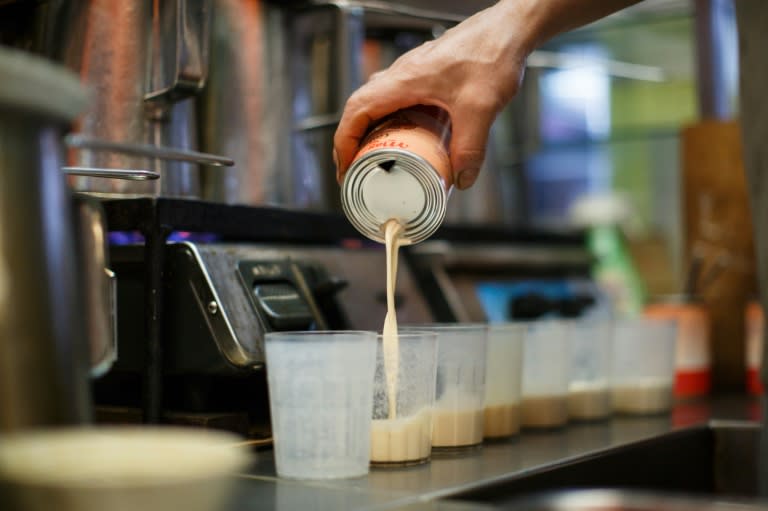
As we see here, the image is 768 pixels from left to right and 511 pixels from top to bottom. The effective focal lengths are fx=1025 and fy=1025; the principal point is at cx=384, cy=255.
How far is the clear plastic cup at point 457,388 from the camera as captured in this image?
1294mm

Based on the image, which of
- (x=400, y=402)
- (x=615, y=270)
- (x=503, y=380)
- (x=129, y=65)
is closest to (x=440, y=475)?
(x=400, y=402)

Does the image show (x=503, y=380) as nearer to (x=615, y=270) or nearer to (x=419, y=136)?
(x=419, y=136)

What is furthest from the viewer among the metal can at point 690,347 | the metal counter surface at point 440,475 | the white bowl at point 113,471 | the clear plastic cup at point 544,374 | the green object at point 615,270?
the green object at point 615,270

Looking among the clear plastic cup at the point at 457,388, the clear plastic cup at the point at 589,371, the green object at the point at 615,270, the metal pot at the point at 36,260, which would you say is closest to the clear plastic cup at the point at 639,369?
the clear plastic cup at the point at 589,371


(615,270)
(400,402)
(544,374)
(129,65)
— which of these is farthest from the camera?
(615,270)

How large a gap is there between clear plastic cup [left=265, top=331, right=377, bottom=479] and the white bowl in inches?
15.1

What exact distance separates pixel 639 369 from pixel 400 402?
0.73 meters

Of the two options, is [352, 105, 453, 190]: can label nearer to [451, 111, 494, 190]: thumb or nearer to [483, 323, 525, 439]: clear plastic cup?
[451, 111, 494, 190]: thumb

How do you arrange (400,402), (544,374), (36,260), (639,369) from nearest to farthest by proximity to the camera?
(36,260) → (400,402) → (544,374) → (639,369)

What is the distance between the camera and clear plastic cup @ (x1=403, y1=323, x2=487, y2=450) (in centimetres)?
129

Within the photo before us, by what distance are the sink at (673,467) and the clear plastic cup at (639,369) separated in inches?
6.4

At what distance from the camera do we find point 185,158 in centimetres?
116

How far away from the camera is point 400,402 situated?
1.18 meters

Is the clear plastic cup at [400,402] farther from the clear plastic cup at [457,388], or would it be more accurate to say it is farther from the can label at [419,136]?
the can label at [419,136]
